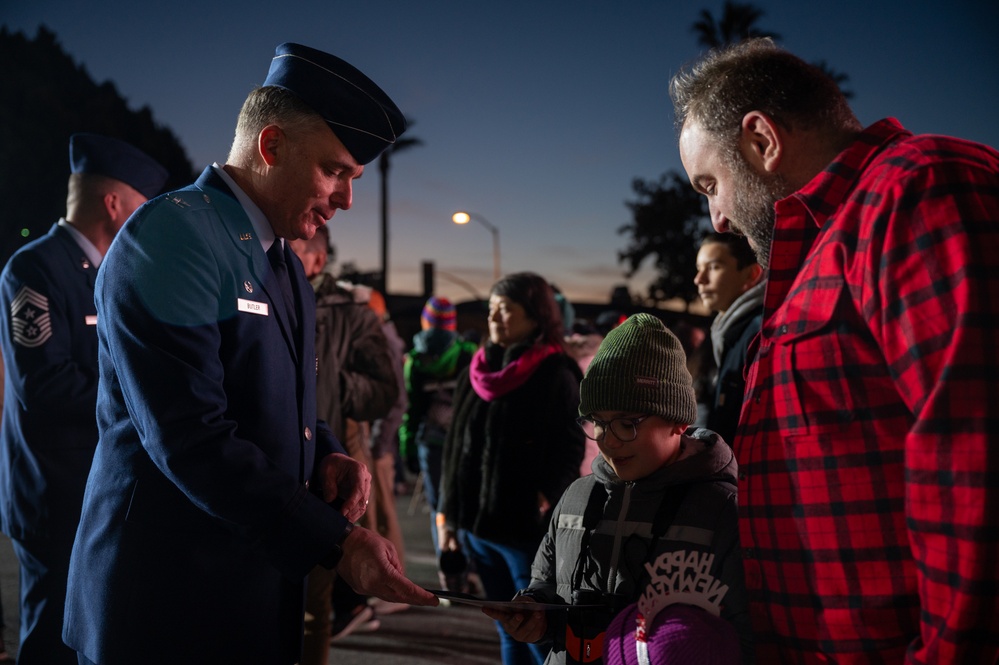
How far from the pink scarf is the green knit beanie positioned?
1.61 metres

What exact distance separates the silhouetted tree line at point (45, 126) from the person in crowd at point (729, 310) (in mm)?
19332

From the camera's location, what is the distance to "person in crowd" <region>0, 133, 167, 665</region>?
3131 millimetres

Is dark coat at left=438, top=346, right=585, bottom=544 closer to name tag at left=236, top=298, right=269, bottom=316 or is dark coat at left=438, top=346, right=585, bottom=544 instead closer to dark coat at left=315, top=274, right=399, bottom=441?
dark coat at left=315, top=274, right=399, bottom=441

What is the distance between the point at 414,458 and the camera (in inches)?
257

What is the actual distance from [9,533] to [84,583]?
5.96 ft

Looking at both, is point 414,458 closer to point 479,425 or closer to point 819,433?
point 479,425

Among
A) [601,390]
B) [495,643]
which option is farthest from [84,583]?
[495,643]

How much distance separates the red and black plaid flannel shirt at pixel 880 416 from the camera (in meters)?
1.16

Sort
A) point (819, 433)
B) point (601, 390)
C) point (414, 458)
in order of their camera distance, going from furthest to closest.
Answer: point (414, 458), point (601, 390), point (819, 433)

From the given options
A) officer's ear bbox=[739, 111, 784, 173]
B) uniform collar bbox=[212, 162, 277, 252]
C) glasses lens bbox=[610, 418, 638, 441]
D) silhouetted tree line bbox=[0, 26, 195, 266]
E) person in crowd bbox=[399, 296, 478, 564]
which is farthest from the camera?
silhouetted tree line bbox=[0, 26, 195, 266]

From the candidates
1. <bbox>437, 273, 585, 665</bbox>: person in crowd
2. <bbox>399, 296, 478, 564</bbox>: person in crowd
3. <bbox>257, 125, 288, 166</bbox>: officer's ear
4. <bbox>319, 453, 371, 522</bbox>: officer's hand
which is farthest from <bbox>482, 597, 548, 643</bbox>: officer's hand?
<bbox>399, 296, 478, 564</bbox>: person in crowd

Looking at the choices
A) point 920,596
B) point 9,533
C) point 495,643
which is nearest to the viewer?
point 920,596

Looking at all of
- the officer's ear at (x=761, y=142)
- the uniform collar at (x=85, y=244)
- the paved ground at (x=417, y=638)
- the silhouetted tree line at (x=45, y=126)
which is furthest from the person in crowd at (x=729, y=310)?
the silhouetted tree line at (x=45, y=126)

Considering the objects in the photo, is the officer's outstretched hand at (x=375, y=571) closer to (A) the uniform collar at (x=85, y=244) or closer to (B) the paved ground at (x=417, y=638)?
(A) the uniform collar at (x=85, y=244)
